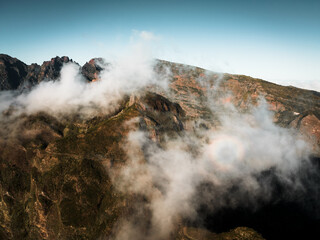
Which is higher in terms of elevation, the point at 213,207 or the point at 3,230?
the point at 213,207

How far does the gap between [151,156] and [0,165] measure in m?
140

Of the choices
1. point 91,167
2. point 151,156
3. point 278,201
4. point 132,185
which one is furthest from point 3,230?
point 278,201

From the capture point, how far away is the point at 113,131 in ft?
547

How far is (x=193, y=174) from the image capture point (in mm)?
199375

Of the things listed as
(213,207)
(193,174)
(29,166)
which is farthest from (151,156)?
(29,166)

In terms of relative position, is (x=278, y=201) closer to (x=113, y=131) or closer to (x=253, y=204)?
(x=253, y=204)

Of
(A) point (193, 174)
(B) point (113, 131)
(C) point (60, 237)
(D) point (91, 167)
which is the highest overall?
(B) point (113, 131)

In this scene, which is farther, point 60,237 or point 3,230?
point 3,230

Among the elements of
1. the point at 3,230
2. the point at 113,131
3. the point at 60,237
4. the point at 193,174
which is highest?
the point at 113,131

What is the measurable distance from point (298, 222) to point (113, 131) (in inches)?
6444

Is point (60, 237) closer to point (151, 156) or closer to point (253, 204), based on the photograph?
point (151, 156)

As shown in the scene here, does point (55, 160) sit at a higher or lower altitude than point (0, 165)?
higher

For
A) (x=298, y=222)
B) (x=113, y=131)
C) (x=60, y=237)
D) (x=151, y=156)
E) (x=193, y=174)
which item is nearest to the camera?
(x=60, y=237)

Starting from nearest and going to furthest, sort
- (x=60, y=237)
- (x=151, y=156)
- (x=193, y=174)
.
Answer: (x=60, y=237) → (x=151, y=156) → (x=193, y=174)
